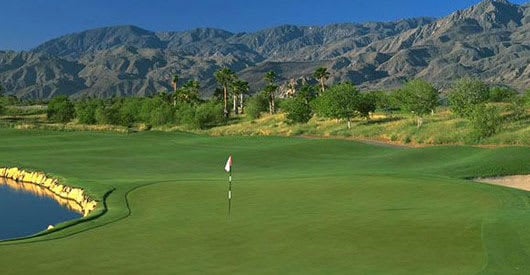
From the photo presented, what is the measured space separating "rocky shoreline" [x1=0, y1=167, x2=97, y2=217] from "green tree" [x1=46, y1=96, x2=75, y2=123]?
3868 inches

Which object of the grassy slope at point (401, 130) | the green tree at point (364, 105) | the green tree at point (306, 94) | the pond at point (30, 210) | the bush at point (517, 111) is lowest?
the pond at point (30, 210)

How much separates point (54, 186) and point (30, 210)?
18.5 feet

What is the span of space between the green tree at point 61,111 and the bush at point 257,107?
1718 inches

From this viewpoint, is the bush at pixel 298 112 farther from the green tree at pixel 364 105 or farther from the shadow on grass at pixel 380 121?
the shadow on grass at pixel 380 121

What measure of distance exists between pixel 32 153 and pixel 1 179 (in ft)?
54.3

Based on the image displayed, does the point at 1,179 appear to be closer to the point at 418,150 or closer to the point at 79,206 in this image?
the point at 79,206

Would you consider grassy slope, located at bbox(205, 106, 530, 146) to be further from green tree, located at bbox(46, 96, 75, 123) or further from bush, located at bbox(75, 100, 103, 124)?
green tree, located at bbox(46, 96, 75, 123)

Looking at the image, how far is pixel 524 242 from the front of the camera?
16375 millimetres

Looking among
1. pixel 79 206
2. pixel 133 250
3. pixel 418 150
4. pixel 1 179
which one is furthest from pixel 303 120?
pixel 133 250

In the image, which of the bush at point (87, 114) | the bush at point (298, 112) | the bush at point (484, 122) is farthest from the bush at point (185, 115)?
the bush at point (484, 122)

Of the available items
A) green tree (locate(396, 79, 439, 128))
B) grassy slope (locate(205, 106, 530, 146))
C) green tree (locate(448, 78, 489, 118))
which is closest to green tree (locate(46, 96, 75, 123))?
grassy slope (locate(205, 106, 530, 146))

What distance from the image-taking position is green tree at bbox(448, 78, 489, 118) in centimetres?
8569

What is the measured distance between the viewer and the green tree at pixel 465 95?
85.7m

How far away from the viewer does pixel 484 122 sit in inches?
2601
